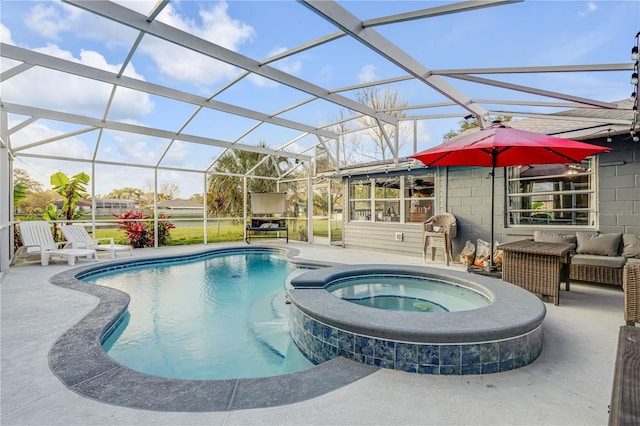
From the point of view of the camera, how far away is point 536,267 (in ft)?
14.6

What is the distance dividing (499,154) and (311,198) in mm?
7455

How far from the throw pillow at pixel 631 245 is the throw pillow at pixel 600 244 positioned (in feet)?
0.29

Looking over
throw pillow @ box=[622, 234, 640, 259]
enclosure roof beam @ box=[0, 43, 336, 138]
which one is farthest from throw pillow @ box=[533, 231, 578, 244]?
enclosure roof beam @ box=[0, 43, 336, 138]

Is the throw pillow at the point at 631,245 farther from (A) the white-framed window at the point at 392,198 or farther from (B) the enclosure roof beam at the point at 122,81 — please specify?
(B) the enclosure roof beam at the point at 122,81

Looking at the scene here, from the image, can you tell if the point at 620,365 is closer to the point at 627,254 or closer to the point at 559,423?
the point at 559,423

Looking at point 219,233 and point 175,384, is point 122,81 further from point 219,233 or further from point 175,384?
point 219,233

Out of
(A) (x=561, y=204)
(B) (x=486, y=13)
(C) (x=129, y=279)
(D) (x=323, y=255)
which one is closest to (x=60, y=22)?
(C) (x=129, y=279)

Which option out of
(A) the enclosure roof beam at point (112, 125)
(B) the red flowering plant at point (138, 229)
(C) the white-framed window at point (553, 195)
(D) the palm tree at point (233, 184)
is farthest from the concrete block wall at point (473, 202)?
(B) the red flowering plant at point (138, 229)

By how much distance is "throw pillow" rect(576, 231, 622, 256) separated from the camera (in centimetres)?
523

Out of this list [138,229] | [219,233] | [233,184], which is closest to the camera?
[138,229]

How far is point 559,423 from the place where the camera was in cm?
186

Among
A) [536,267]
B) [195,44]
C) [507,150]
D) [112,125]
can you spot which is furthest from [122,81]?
[536,267]

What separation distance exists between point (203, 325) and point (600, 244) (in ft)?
21.6

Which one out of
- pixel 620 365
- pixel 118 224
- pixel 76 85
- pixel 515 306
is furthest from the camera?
pixel 118 224
